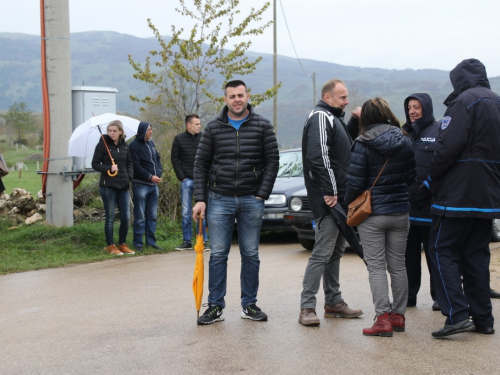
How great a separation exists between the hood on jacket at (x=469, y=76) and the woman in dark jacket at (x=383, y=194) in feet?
1.76

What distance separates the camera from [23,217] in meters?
12.7

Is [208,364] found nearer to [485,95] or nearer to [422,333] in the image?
[422,333]

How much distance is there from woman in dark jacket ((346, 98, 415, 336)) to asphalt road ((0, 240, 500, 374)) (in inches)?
10.2

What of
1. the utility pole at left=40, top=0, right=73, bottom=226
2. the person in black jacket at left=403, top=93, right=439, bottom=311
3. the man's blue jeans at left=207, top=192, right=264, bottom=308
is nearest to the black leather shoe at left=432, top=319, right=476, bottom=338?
the person in black jacket at left=403, top=93, right=439, bottom=311

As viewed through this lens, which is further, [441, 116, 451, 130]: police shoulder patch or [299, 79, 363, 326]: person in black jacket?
[299, 79, 363, 326]: person in black jacket

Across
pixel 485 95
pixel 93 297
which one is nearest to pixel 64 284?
pixel 93 297

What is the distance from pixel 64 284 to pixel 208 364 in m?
3.95

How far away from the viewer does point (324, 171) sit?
19.0 feet

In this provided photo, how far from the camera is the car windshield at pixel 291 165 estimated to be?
1272cm

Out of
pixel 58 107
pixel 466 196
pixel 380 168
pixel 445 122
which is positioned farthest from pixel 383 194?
pixel 58 107

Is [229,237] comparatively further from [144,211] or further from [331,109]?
[144,211]

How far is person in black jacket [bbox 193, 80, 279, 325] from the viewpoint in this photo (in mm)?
6121

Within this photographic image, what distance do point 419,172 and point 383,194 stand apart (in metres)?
0.86

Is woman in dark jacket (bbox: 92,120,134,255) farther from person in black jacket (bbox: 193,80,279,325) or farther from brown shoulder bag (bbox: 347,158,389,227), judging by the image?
brown shoulder bag (bbox: 347,158,389,227)
